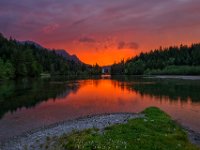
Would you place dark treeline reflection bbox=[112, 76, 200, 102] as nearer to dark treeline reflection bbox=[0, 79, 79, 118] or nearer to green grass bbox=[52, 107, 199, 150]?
dark treeline reflection bbox=[0, 79, 79, 118]

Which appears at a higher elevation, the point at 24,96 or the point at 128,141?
the point at 128,141

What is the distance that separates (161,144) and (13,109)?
37.7 metres

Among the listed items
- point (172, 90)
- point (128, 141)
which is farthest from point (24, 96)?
point (128, 141)

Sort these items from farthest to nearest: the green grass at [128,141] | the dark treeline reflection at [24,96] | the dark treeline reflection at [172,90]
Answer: the dark treeline reflection at [172,90], the dark treeline reflection at [24,96], the green grass at [128,141]

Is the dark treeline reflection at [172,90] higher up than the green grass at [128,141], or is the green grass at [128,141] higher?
the green grass at [128,141]

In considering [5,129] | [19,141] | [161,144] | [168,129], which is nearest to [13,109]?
[5,129]

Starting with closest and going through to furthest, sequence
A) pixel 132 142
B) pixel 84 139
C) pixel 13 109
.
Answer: pixel 132 142 → pixel 84 139 → pixel 13 109

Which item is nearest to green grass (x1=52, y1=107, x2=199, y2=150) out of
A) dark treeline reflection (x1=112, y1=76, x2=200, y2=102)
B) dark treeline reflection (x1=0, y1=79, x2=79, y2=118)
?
dark treeline reflection (x1=0, y1=79, x2=79, y2=118)

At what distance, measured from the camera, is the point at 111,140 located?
20.1m

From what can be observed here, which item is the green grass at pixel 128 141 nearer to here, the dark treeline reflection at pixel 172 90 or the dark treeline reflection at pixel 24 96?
the dark treeline reflection at pixel 24 96

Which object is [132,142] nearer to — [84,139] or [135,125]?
[84,139]

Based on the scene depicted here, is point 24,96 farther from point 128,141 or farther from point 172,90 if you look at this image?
point 128,141

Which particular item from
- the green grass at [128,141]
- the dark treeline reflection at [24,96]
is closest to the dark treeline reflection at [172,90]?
the dark treeline reflection at [24,96]

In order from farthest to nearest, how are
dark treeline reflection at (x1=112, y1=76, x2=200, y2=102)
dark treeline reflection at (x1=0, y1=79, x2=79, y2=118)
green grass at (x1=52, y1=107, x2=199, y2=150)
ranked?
dark treeline reflection at (x1=112, y1=76, x2=200, y2=102)
dark treeline reflection at (x1=0, y1=79, x2=79, y2=118)
green grass at (x1=52, y1=107, x2=199, y2=150)
